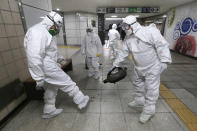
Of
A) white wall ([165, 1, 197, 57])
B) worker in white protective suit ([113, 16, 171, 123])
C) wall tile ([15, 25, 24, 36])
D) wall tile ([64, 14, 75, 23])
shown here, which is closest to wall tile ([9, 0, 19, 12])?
wall tile ([15, 25, 24, 36])

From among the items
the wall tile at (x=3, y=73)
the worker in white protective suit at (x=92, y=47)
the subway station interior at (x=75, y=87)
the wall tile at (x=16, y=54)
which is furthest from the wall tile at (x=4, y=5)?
the worker in white protective suit at (x=92, y=47)

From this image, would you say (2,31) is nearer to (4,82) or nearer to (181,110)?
(4,82)

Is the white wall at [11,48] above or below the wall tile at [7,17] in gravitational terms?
below

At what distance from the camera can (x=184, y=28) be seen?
5.76 m

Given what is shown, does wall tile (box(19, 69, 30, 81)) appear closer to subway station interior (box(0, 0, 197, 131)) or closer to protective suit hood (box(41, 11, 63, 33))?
subway station interior (box(0, 0, 197, 131))

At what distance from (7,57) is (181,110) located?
3.09 metres

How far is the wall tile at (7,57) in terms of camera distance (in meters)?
1.72

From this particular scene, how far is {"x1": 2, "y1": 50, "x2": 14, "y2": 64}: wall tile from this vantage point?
1.72 metres

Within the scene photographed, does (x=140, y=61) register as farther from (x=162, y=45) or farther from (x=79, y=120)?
(x=79, y=120)

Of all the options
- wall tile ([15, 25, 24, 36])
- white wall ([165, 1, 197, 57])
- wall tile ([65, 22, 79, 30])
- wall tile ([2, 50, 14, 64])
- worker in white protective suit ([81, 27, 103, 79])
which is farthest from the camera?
wall tile ([65, 22, 79, 30])

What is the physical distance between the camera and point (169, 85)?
2787mm

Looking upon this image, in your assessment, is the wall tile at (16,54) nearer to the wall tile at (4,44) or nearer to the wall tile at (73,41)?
the wall tile at (4,44)

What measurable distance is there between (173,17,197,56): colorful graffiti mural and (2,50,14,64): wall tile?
6.96 metres

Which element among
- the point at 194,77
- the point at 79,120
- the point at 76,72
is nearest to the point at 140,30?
the point at 79,120
